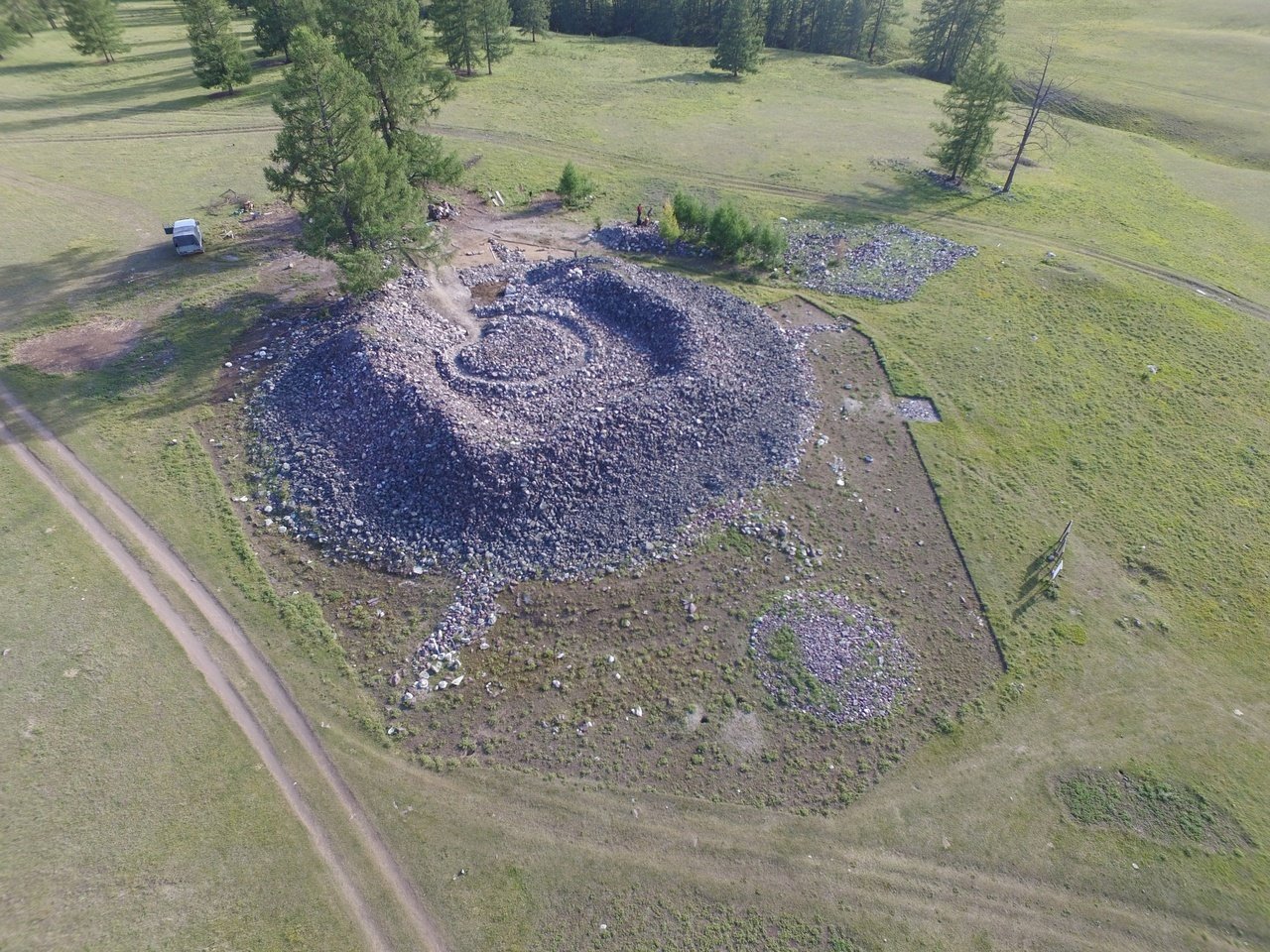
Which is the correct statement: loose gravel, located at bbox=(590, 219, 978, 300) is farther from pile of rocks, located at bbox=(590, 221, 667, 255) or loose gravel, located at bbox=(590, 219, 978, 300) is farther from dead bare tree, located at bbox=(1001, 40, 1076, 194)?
dead bare tree, located at bbox=(1001, 40, 1076, 194)

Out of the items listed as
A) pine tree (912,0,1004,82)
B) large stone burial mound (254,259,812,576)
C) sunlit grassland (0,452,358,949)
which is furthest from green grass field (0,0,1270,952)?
pine tree (912,0,1004,82)

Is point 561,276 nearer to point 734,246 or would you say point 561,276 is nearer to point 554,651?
point 734,246

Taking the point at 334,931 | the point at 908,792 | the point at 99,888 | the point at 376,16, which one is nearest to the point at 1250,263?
the point at 908,792

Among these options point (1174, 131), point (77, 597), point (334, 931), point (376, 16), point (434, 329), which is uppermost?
point (376, 16)

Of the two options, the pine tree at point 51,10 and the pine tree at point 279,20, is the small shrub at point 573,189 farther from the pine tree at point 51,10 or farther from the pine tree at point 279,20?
the pine tree at point 51,10

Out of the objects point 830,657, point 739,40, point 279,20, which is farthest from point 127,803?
point 739,40

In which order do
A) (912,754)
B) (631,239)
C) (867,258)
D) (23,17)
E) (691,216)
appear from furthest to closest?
(23,17), (867,258), (631,239), (691,216), (912,754)

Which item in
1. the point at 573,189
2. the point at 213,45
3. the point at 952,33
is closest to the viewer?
the point at 573,189

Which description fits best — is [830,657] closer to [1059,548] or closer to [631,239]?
[1059,548]
